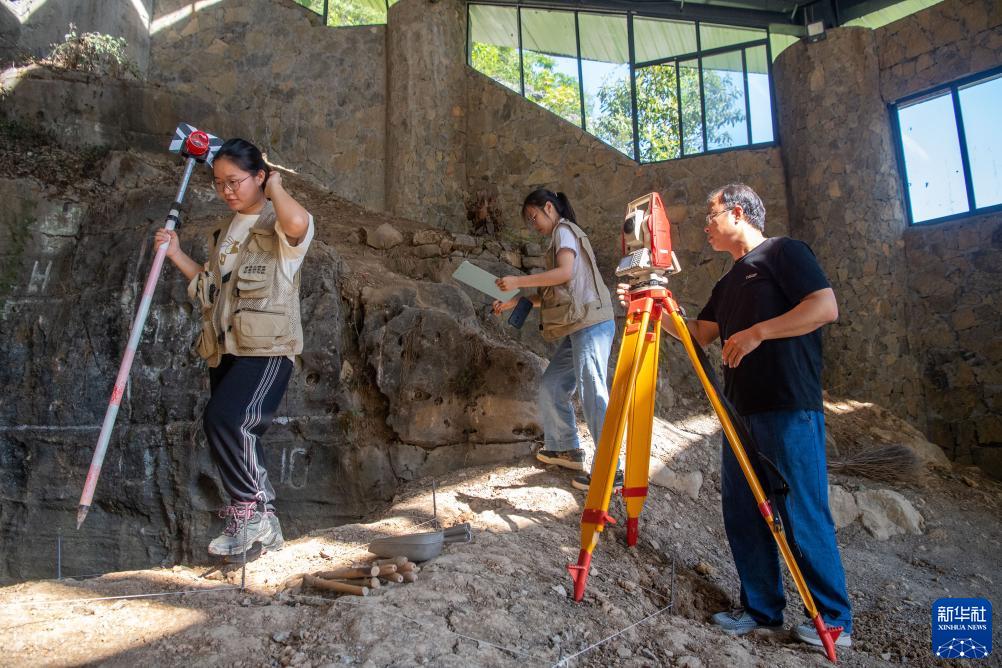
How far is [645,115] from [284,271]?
731 centimetres

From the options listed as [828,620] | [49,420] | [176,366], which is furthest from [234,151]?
[828,620]

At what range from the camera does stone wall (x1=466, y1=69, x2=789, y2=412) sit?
8.10m

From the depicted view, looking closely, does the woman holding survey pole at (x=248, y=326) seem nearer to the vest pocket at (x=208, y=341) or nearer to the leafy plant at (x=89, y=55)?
the vest pocket at (x=208, y=341)

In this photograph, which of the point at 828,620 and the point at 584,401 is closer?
the point at 828,620

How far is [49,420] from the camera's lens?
3609 millimetres

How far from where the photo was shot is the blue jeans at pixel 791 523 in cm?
210

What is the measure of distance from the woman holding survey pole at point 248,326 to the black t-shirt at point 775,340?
160 centimetres

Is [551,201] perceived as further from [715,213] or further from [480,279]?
[715,213]

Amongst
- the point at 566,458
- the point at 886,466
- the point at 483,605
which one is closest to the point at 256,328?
the point at 483,605

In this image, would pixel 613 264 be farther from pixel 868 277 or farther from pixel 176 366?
pixel 176 366

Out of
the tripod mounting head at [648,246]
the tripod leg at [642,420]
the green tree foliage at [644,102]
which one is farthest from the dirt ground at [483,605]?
the green tree foliage at [644,102]

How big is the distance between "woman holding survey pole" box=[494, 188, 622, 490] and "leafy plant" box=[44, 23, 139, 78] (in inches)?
222

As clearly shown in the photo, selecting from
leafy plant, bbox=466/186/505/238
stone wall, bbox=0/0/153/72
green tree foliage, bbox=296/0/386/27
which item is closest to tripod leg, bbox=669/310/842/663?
leafy plant, bbox=466/186/505/238

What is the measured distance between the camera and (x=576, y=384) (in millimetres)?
3180
